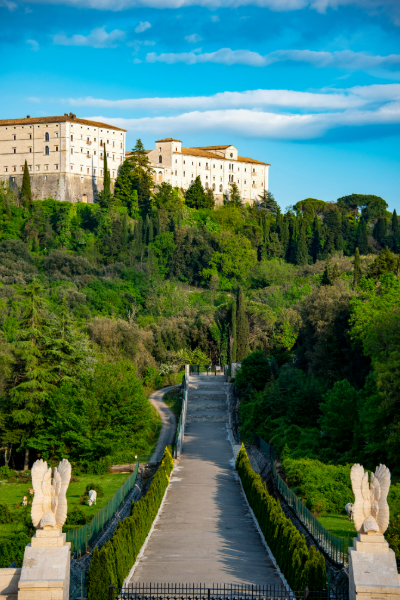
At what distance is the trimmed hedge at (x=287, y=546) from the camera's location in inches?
486

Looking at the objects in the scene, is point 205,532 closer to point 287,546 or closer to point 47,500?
point 287,546

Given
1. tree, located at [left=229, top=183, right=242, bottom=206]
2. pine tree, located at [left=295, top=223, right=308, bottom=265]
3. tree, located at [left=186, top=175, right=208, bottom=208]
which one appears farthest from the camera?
tree, located at [left=229, top=183, right=242, bottom=206]

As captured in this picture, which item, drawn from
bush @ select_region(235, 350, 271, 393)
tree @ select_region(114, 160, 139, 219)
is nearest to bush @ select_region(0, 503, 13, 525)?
bush @ select_region(235, 350, 271, 393)

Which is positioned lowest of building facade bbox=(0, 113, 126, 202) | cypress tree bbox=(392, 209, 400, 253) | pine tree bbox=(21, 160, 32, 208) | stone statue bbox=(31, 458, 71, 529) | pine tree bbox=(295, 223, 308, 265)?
stone statue bbox=(31, 458, 71, 529)

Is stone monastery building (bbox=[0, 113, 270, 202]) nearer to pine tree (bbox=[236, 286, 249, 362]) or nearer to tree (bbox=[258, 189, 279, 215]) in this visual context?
tree (bbox=[258, 189, 279, 215])

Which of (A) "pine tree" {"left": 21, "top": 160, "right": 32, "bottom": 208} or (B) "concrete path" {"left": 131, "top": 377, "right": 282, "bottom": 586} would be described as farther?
(A) "pine tree" {"left": 21, "top": 160, "right": 32, "bottom": 208}

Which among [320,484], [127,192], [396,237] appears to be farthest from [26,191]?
[320,484]

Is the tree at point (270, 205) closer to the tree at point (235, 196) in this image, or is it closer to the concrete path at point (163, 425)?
the tree at point (235, 196)

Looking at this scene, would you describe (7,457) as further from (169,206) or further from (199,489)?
(169,206)

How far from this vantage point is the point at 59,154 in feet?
289

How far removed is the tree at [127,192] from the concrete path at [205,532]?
59054mm

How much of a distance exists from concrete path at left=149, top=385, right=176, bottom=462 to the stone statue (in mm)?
18934

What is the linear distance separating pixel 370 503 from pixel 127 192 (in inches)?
3108

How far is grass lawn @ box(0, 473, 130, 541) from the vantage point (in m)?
20.4
